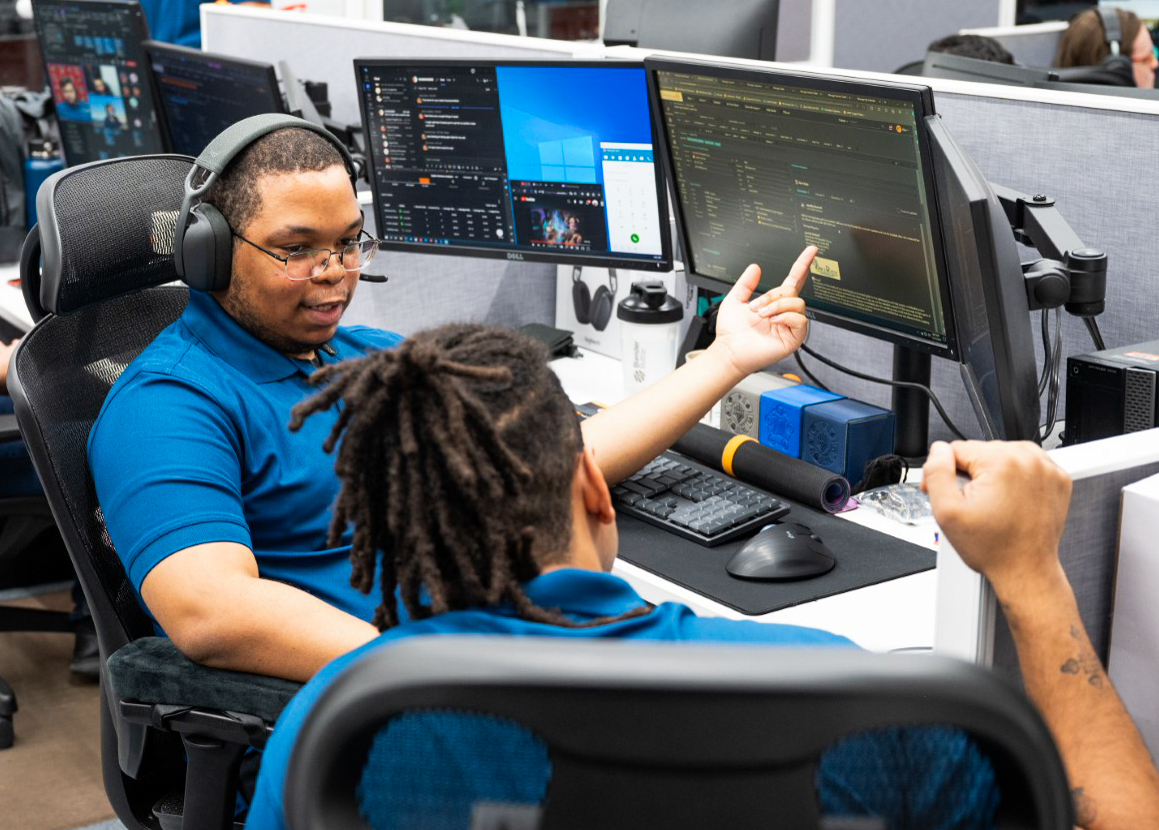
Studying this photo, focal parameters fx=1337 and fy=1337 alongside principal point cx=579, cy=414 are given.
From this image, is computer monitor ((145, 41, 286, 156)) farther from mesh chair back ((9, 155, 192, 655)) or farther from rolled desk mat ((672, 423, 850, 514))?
rolled desk mat ((672, 423, 850, 514))

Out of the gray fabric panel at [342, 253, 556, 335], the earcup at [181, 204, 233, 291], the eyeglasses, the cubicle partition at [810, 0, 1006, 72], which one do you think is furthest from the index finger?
the cubicle partition at [810, 0, 1006, 72]

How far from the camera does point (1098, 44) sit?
12.9 feet

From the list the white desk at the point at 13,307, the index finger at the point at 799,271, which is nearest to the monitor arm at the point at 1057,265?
the index finger at the point at 799,271

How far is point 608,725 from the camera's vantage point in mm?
519

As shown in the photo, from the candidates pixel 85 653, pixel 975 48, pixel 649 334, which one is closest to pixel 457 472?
pixel 649 334

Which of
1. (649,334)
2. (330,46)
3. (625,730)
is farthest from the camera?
(330,46)

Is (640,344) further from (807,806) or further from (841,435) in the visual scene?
(807,806)

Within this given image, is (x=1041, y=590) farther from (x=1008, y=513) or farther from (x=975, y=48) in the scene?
(x=975, y=48)

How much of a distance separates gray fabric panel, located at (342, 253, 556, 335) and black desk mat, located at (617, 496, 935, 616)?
0.74 metres

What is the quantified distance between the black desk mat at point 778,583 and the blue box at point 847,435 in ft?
0.34

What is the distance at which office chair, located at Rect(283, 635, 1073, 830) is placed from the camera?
1.64 ft

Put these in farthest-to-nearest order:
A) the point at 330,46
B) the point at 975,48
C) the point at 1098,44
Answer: the point at 1098,44 → the point at 975,48 → the point at 330,46

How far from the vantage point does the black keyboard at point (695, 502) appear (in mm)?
1412

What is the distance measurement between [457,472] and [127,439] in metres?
0.61
